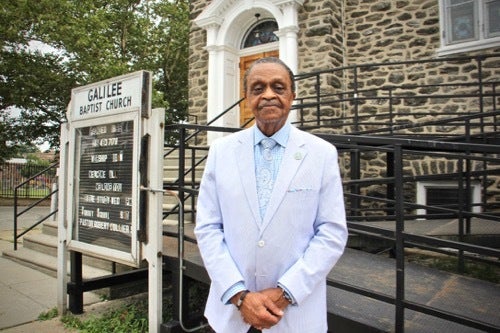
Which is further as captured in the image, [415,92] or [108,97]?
[415,92]

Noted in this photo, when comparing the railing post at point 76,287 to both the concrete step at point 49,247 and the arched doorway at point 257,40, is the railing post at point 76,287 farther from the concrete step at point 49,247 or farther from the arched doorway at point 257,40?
the arched doorway at point 257,40

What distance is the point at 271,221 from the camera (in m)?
1.63

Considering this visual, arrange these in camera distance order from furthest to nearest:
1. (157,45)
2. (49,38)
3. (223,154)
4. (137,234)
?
(157,45) < (49,38) < (137,234) < (223,154)

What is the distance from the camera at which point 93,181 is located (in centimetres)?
375

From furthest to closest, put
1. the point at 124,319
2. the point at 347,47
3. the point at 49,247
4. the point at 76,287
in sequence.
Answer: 1. the point at 347,47
2. the point at 49,247
3. the point at 76,287
4. the point at 124,319

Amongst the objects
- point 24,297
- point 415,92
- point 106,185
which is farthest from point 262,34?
point 24,297

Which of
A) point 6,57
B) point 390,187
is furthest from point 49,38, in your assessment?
point 390,187

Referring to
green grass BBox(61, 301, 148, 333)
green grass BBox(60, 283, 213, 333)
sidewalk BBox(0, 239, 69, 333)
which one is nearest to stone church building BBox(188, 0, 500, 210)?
green grass BBox(60, 283, 213, 333)

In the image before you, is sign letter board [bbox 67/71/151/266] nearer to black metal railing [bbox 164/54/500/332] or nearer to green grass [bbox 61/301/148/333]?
black metal railing [bbox 164/54/500/332]

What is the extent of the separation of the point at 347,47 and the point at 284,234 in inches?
286

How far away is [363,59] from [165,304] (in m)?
6.16

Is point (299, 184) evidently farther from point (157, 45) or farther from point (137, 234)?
point (157, 45)

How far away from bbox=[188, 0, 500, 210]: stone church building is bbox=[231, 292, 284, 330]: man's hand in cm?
473

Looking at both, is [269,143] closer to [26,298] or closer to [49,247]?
[26,298]
